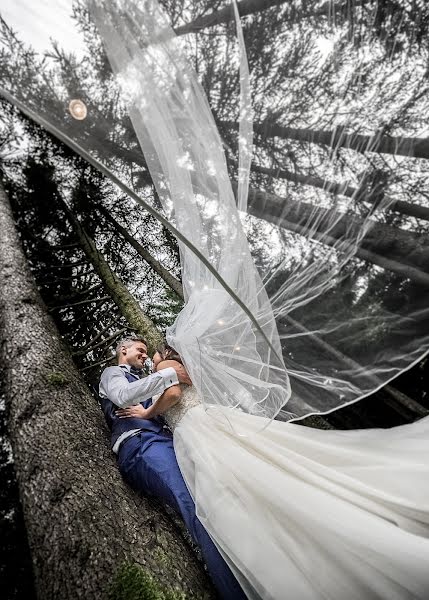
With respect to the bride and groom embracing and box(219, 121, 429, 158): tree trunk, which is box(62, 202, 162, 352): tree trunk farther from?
box(219, 121, 429, 158): tree trunk

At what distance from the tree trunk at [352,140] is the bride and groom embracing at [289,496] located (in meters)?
1.35

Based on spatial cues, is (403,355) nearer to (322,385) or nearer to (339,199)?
(322,385)

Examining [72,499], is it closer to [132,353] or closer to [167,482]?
[167,482]

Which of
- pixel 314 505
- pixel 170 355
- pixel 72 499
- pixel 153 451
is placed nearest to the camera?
pixel 314 505

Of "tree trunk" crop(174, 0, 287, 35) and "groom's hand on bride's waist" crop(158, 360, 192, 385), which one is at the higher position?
"tree trunk" crop(174, 0, 287, 35)

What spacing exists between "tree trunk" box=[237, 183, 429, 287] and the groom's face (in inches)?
70.9

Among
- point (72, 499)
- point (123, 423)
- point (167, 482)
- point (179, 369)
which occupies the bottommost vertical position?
point (72, 499)

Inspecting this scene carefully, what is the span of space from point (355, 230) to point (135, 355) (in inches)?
83.9

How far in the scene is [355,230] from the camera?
1.36 metres

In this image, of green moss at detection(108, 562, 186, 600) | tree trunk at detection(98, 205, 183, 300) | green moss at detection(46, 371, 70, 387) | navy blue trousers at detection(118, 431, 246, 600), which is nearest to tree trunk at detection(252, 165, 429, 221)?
navy blue trousers at detection(118, 431, 246, 600)

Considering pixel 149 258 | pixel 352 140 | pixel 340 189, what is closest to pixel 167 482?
pixel 340 189

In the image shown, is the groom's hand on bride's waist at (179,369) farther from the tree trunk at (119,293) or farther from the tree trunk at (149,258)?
the tree trunk at (149,258)

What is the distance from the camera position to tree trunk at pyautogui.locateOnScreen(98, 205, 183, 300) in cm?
514

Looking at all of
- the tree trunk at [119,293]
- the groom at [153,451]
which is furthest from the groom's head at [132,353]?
the tree trunk at [119,293]
